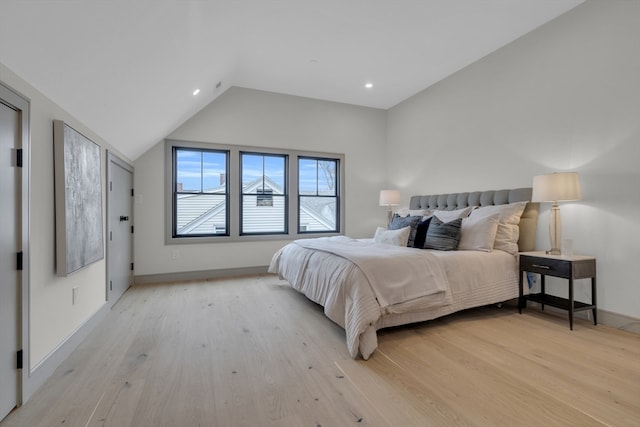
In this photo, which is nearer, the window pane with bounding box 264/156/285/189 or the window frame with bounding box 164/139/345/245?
the window frame with bounding box 164/139/345/245

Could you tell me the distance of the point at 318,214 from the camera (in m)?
5.55

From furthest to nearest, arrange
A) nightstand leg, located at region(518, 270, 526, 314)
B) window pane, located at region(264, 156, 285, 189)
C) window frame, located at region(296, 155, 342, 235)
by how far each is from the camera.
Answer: window frame, located at region(296, 155, 342, 235) → window pane, located at region(264, 156, 285, 189) → nightstand leg, located at region(518, 270, 526, 314)

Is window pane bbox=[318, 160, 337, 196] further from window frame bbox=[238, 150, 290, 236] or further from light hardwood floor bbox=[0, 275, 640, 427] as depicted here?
light hardwood floor bbox=[0, 275, 640, 427]

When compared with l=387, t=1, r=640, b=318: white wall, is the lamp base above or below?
below

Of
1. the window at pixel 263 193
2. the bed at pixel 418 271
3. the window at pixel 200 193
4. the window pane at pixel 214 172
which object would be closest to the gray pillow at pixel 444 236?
the bed at pixel 418 271

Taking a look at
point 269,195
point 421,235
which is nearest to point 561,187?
point 421,235

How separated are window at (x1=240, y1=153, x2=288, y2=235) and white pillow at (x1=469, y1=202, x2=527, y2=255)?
316 cm

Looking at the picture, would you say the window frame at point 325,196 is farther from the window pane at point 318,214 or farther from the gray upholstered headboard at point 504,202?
the gray upholstered headboard at point 504,202

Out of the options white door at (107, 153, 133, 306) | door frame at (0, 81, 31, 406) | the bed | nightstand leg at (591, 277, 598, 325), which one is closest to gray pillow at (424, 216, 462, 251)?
the bed

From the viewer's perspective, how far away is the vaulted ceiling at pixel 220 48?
1660 millimetres

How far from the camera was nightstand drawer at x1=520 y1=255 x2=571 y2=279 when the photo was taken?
2.68m

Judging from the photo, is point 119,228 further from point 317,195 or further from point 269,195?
point 317,195

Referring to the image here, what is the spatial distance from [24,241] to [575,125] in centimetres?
454

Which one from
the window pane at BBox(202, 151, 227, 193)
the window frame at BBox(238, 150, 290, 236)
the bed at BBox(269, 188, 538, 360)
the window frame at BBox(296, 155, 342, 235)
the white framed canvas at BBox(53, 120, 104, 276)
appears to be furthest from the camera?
the window frame at BBox(296, 155, 342, 235)
